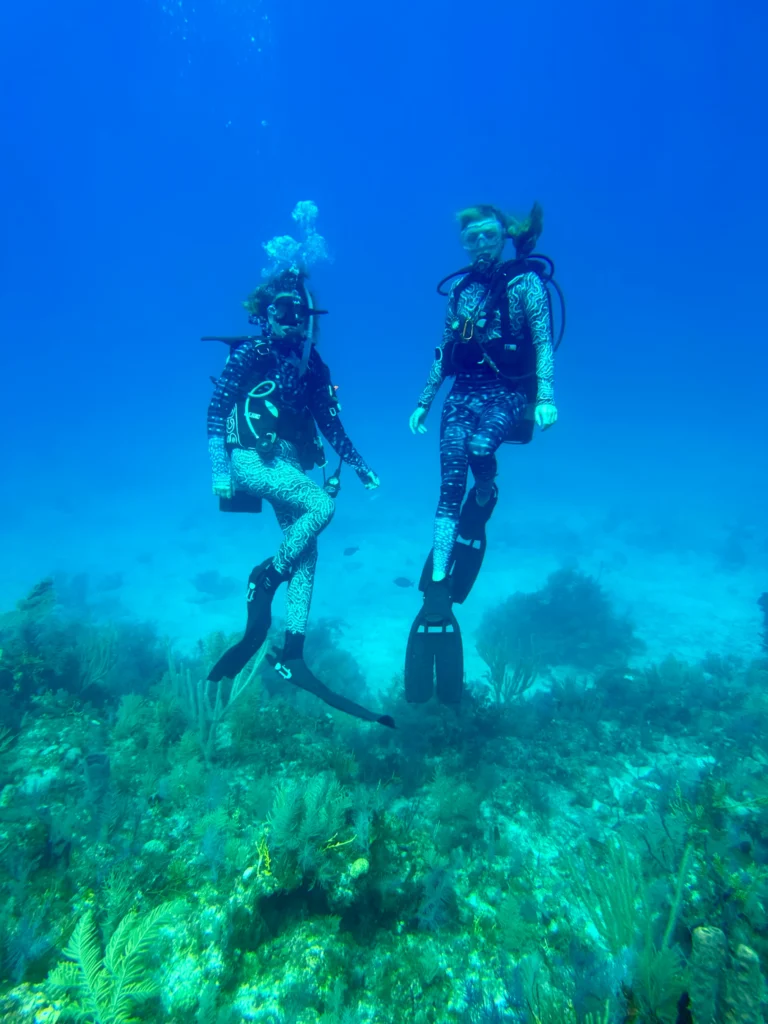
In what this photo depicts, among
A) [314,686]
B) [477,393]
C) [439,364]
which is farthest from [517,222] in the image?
[314,686]

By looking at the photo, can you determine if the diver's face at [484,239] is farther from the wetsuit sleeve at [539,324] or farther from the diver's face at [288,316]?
the diver's face at [288,316]

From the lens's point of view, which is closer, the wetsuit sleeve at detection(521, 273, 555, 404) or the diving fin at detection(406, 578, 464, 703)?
the diving fin at detection(406, 578, 464, 703)

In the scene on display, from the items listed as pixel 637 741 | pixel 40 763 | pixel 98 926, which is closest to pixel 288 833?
pixel 98 926

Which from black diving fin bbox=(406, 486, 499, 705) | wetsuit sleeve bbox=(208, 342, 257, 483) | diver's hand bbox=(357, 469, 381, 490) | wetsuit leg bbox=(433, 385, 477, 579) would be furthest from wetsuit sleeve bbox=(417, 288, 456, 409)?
wetsuit sleeve bbox=(208, 342, 257, 483)

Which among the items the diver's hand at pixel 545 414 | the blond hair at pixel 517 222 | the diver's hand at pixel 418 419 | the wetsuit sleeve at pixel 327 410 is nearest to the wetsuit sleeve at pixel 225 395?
the wetsuit sleeve at pixel 327 410

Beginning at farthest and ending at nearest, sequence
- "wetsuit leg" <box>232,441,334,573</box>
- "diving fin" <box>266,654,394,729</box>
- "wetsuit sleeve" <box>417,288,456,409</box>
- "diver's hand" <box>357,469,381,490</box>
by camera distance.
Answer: "diver's hand" <box>357,469,381,490</box>
"wetsuit sleeve" <box>417,288,456,409</box>
"wetsuit leg" <box>232,441,334,573</box>
"diving fin" <box>266,654,394,729</box>

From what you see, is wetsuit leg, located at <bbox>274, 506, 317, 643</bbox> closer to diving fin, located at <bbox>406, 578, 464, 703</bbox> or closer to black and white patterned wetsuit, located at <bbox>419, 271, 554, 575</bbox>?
diving fin, located at <bbox>406, 578, 464, 703</bbox>

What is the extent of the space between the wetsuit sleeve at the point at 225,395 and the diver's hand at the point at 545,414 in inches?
129

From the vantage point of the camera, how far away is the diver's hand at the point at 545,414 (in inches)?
189

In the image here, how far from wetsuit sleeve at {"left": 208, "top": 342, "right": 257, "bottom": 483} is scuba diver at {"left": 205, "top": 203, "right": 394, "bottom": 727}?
11 mm

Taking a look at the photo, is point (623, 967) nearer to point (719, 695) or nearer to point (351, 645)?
point (719, 695)

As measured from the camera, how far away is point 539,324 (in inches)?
206

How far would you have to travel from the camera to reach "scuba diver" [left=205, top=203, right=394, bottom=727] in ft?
17.2

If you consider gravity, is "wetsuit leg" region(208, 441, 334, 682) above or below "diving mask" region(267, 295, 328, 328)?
below
